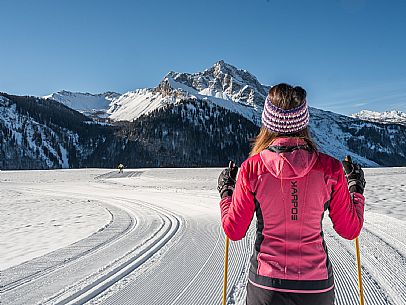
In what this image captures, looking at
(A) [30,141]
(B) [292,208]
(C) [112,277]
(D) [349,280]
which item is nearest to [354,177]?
(B) [292,208]

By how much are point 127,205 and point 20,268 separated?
35.2ft

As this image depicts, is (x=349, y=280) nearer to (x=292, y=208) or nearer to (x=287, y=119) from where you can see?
(x=292, y=208)

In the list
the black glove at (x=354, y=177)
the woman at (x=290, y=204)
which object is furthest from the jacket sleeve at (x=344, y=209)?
the black glove at (x=354, y=177)

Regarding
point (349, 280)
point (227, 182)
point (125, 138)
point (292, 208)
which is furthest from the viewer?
point (125, 138)

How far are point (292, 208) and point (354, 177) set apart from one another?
716 millimetres

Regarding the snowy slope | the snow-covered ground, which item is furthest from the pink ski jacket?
the snowy slope

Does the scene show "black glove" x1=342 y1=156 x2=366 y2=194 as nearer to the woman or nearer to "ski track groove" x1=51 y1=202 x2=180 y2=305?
the woman

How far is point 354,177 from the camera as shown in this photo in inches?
106

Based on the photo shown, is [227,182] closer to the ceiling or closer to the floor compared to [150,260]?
closer to the ceiling

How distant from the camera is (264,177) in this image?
224 cm

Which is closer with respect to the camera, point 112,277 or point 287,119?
point 287,119

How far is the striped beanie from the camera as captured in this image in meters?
2.30

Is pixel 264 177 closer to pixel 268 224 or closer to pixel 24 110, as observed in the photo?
pixel 268 224

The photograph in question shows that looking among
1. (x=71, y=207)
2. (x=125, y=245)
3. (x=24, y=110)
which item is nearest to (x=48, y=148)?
(x=24, y=110)
